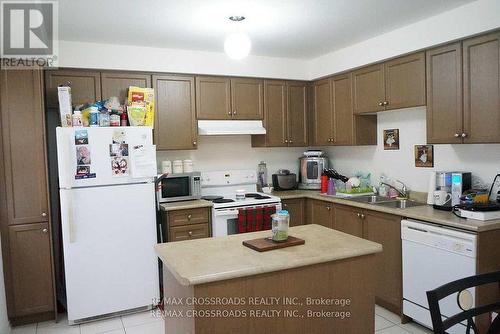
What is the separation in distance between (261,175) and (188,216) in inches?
50.5

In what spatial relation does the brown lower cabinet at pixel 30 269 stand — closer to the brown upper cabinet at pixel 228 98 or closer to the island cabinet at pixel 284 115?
the brown upper cabinet at pixel 228 98

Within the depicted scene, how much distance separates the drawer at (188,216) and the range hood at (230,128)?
847 millimetres

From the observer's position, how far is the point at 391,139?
391cm

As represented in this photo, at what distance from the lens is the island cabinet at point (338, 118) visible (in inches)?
159

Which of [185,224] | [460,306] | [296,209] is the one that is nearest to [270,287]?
[460,306]

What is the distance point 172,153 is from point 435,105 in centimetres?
264

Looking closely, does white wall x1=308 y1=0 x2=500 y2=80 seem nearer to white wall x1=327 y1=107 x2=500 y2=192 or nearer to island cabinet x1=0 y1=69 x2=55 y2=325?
white wall x1=327 y1=107 x2=500 y2=192

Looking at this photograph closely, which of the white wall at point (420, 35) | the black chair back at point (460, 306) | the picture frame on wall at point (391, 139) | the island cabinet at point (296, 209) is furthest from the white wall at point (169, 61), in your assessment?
the black chair back at point (460, 306)

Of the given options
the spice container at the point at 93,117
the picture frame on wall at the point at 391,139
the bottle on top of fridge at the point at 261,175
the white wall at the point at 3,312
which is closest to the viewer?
the white wall at the point at 3,312

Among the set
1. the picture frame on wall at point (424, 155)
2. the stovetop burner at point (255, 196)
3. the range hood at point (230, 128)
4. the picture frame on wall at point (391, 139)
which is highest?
the range hood at point (230, 128)

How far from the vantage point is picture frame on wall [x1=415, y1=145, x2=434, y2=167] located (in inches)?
136

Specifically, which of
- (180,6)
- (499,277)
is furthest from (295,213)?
(499,277)

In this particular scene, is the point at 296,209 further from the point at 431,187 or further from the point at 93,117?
the point at 93,117

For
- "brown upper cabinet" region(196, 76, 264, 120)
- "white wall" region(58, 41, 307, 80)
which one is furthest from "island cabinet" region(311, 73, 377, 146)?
"brown upper cabinet" region(196, 76, 264, 120)
